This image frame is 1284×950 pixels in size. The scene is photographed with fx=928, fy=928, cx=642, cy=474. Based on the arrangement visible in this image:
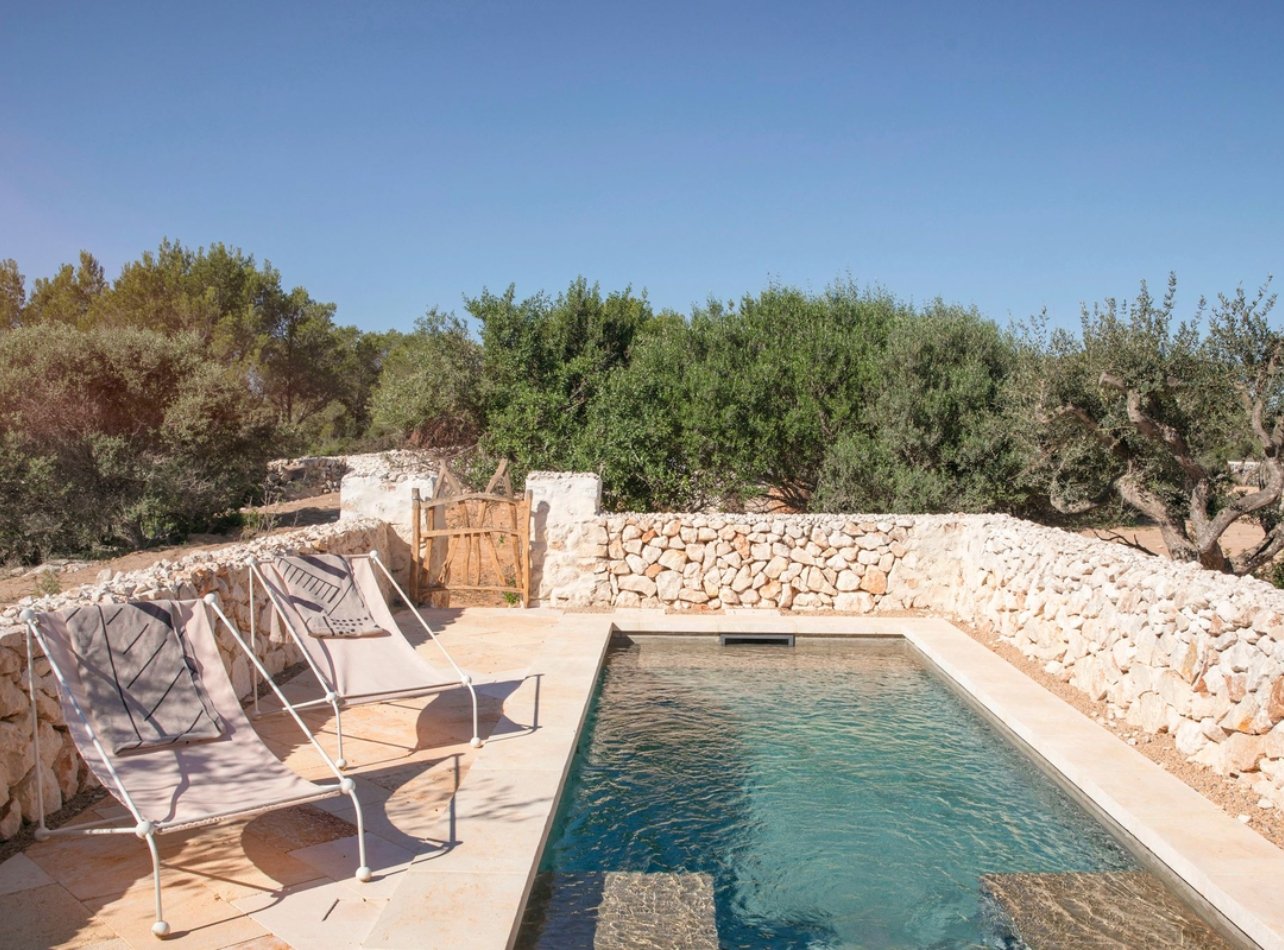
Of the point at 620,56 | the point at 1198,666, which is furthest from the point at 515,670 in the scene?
the point at 620,56

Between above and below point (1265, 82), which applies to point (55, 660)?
below

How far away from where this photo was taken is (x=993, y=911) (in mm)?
4332

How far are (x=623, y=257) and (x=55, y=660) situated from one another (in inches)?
680

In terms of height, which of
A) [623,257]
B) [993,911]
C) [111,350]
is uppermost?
[623,257]

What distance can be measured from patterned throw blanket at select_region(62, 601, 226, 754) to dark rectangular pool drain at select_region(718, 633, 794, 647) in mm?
6002

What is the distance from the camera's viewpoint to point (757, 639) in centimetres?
984

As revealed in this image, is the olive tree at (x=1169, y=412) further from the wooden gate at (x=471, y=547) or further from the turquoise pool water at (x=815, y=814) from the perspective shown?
the wooden gate at (x=471, y=547)

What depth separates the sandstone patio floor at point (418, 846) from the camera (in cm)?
362

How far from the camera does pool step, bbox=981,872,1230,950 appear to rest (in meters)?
4.05

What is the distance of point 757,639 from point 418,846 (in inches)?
232

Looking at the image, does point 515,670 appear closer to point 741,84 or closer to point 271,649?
point 271,649

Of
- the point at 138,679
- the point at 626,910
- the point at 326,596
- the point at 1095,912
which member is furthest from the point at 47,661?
the point at 1095,912

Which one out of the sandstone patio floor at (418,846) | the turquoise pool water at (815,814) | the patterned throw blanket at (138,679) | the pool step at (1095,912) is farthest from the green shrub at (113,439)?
the pool step at (1095,912)

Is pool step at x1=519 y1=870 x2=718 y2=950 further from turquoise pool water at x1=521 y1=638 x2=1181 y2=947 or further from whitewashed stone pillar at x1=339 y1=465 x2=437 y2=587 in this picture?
whitewashed stone pillar at x1=339 y1=465 x2=437 y2=587
